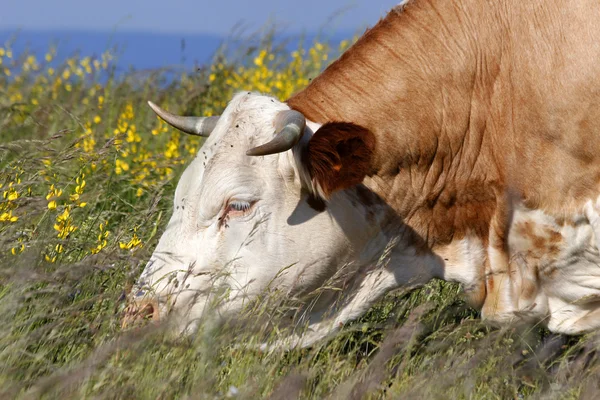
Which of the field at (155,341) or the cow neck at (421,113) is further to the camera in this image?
the cow neck at (421,113)

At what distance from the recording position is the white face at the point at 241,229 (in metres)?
4.31

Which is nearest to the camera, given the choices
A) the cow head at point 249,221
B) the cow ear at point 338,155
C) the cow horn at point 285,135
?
the cow horn at point 285,135

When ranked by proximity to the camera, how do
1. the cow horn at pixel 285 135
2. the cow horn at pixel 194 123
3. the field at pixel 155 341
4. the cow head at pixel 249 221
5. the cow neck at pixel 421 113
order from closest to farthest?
1. the field at pixel 155 341
2. the cow horn at pixel 285 135
3. the cow head at pixel 249 221
4. the cow neck at pixel 421 113
5. the cow horn at pixel 194 123

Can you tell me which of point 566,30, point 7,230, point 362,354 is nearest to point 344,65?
point 566,30

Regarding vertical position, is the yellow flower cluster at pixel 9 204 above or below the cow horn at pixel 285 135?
above

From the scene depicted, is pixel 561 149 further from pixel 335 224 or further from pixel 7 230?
pixel 7 230

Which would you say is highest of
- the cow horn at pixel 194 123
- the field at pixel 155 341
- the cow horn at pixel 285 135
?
the cow horn at pixel 194 123

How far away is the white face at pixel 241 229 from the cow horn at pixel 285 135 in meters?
0.13

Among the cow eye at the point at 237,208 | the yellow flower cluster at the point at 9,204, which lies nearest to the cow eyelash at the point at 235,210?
the cow eye at the point at 237,208

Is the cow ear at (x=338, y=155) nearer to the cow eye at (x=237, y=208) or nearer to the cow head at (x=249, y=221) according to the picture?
the cow head at (x=249, y=221)

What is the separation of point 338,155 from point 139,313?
43.4 inches

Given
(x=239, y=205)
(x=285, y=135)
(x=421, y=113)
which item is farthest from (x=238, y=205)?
(x=421, y=113)

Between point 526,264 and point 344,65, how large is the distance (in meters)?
1.32

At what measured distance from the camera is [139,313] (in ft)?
13.9
